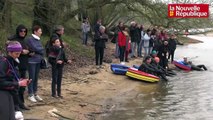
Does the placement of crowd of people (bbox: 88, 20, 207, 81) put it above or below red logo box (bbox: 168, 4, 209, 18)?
below

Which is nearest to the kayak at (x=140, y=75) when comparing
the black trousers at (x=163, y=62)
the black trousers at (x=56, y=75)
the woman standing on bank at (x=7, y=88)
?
the black trousers at (x=163, y=62)

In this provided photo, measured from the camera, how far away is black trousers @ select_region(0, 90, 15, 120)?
217 inches

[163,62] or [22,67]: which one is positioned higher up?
[22,67]

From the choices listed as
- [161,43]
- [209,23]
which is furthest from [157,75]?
[209,23]

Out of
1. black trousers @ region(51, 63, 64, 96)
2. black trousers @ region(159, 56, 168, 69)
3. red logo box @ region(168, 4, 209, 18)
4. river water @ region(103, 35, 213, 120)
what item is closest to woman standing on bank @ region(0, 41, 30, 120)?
black trousers @ region(51, 63, 64, 96)

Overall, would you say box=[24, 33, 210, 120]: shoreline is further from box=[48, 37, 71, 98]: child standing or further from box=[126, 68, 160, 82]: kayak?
box=[48, 37, 71, 98]: child standing

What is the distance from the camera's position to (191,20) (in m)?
25.5

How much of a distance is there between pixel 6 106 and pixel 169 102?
774 centimetres

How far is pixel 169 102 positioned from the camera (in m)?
12.5

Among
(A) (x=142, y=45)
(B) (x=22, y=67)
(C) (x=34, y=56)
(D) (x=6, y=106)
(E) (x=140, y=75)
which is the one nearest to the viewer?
(D) (x=6, y=106)

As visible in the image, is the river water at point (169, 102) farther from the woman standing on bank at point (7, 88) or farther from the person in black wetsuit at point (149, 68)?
the woman standing on bank at point (7, 88)

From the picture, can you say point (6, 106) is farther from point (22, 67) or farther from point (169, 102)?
point (169, 102)

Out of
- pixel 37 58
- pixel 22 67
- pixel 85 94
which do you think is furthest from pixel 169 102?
pixel 22 67

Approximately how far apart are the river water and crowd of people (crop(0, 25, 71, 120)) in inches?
74.5
